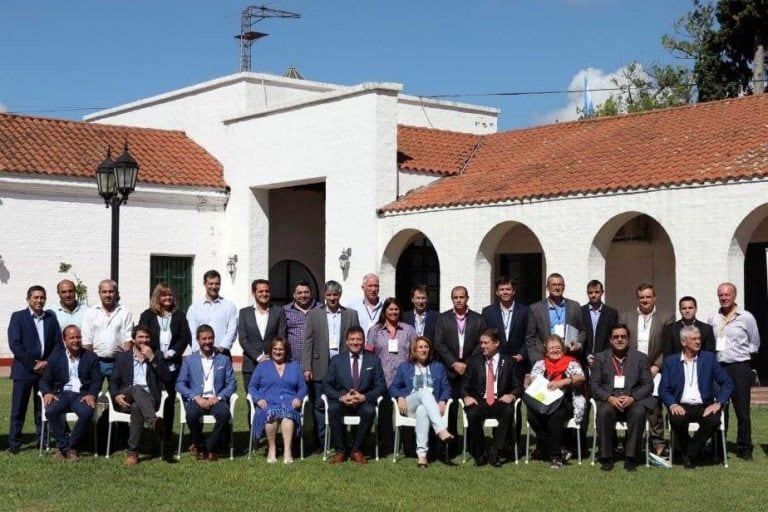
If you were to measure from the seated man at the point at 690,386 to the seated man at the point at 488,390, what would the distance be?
1.42 m

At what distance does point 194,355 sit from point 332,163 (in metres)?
11.4

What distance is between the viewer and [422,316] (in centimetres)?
1189

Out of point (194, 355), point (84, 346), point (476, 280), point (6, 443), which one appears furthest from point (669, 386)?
point (476, 280)

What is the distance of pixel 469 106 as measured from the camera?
2753 cm

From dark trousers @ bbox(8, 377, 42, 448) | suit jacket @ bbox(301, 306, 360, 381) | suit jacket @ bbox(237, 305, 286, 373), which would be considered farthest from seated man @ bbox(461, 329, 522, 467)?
dark trousers @ bbox(8, 377, 42, 448)

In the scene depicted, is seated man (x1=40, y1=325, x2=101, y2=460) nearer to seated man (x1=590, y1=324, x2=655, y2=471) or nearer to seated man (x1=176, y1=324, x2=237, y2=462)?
seated man (x1=176, y1=324, x2=237, y2=462)

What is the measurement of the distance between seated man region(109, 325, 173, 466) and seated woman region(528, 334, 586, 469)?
354 cm

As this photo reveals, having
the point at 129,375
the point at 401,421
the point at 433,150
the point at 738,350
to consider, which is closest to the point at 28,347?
the point at 129,375

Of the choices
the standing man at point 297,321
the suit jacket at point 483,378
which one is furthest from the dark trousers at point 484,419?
the standing man at point 297,321

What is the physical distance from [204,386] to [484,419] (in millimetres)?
2677

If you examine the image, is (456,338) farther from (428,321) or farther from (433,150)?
(433,150)

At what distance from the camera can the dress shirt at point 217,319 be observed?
38.9 ft

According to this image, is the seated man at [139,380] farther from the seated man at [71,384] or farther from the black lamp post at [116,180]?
the black lamp post at [116,180]

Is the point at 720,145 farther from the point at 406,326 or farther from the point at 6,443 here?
the point at 6,443
